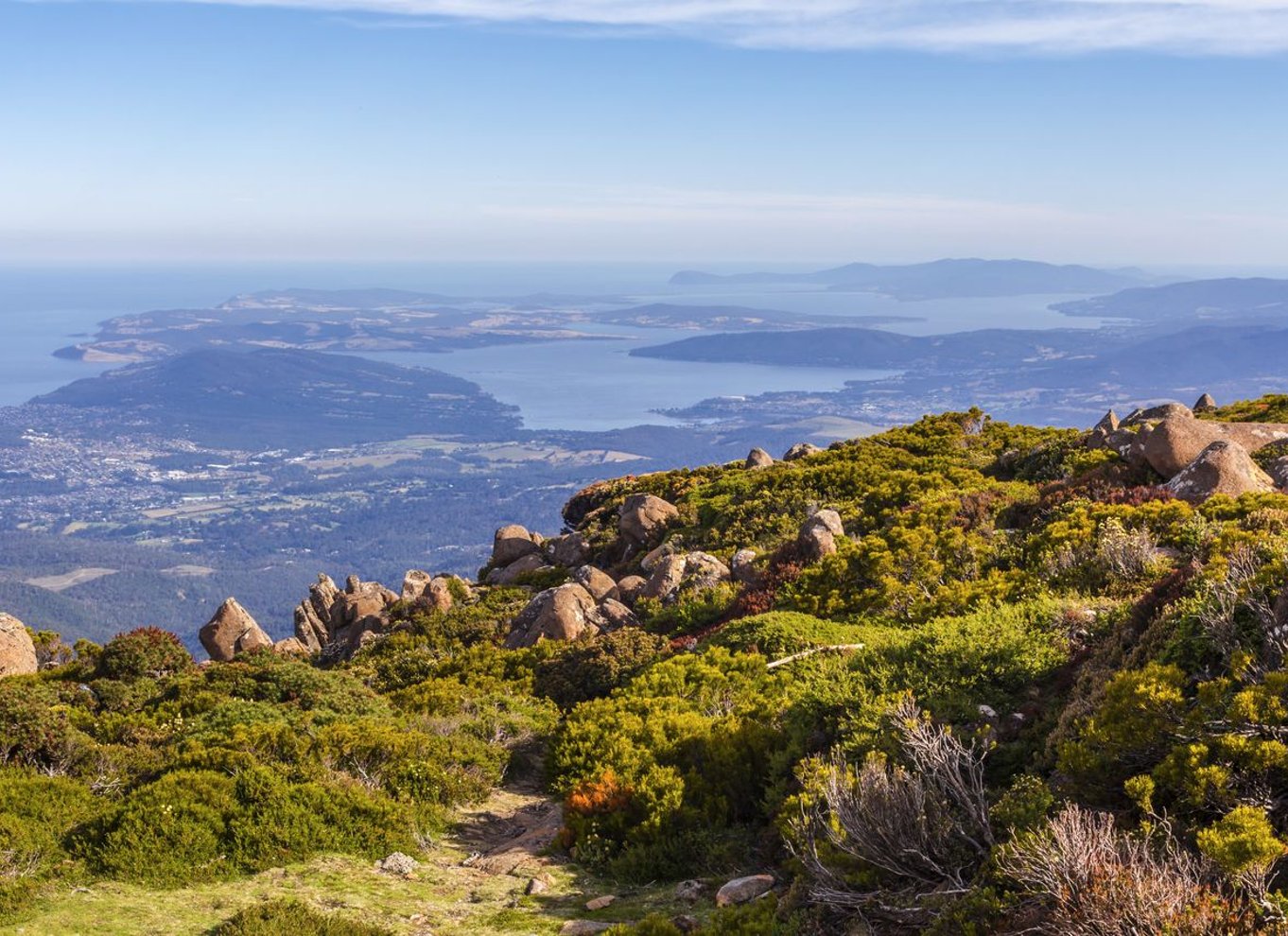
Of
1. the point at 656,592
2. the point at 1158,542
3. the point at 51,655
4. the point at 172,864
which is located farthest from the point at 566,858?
the point at 51,655

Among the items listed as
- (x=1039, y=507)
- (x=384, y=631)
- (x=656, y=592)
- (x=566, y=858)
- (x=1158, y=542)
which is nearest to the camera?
(x=566, y=858)

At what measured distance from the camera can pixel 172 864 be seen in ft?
29.0

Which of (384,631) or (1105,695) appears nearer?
(1105,695)

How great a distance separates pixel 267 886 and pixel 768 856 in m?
4.21

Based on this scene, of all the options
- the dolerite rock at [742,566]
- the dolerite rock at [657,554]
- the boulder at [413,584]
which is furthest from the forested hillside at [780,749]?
the boulder at [413,584]

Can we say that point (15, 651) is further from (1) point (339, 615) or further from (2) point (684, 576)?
(2) point (684, 576)

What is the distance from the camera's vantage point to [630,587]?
816 inches

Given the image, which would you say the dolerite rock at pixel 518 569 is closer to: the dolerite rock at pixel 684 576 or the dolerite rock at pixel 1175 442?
the dolerite rock at pixel 684 576

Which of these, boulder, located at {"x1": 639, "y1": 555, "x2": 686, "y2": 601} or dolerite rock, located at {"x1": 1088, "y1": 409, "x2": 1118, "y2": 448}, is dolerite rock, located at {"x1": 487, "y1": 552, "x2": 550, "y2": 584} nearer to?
boulder, located at {"x1": 639, "y1": 555, "x2": 686, "y2": 601}

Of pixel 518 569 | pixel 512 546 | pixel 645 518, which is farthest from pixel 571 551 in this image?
pixel 512 546

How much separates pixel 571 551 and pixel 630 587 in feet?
18.4

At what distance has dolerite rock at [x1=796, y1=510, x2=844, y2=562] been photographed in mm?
18078

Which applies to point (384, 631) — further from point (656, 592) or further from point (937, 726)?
point (937, 726)

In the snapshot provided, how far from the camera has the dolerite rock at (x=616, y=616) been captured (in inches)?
743
